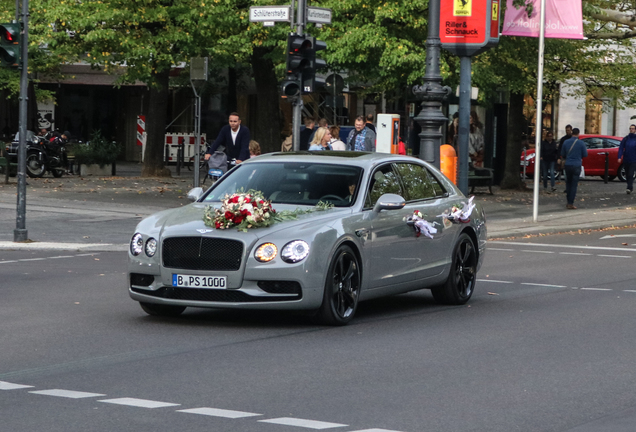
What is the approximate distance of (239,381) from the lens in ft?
24.8

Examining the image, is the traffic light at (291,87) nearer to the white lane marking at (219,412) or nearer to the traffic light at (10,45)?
the traffic light at (10,45)

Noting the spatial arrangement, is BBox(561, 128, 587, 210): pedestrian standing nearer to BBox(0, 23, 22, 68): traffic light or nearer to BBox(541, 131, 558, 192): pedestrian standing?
BBox(541, 131, 558, 192): pedestrian standing

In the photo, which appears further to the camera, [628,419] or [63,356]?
[63,356]

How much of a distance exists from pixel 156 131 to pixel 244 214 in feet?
81.9

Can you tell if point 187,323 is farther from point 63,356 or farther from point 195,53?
point 195,53

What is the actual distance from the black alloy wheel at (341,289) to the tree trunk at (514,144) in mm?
23469

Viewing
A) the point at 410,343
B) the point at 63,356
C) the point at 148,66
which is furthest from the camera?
the point at 148,66

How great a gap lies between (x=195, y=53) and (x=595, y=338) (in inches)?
841

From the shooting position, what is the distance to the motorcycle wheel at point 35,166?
32344 millimetres

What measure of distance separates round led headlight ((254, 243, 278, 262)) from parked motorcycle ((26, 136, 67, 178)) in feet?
77.1

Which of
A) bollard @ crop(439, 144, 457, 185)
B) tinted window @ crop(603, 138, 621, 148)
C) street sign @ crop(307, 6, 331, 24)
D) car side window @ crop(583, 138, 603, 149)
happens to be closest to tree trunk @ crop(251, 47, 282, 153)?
bollard @ crop(439, 144, 457, 185)

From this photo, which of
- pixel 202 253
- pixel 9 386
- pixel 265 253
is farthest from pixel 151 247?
pixel 9 386

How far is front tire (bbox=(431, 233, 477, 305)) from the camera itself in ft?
38.7

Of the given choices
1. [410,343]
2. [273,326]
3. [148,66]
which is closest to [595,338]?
[410,343]
